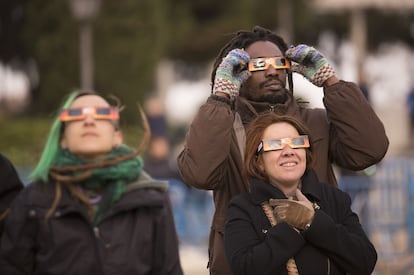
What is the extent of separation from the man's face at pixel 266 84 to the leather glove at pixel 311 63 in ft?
0.25

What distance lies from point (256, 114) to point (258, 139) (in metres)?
0.22

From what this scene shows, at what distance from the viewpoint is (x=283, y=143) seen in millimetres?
4648

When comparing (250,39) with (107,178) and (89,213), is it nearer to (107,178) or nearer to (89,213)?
(107,178)

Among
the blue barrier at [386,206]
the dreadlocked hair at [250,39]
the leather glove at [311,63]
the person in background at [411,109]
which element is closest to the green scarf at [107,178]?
the dreadlocked hair at [250,39]

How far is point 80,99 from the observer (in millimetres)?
5285

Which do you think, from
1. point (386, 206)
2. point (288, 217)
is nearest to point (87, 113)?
point (288, 217)

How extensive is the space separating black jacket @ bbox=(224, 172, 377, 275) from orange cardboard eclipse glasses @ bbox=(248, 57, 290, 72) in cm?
54

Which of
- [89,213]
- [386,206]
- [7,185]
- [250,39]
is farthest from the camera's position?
[386,206]

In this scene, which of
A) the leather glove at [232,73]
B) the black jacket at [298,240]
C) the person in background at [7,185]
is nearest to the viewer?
the black jacket at [298,240]

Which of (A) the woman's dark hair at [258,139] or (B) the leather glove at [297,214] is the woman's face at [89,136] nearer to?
(A) the woman's dark hair at [258,139]

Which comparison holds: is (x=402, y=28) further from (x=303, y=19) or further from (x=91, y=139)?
(x=91, y=139)

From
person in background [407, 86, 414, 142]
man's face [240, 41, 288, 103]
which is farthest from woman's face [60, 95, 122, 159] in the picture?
person in background [407, 86, 414, 142]

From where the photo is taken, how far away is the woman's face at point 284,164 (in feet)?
15.1

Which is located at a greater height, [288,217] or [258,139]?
[258,139]
